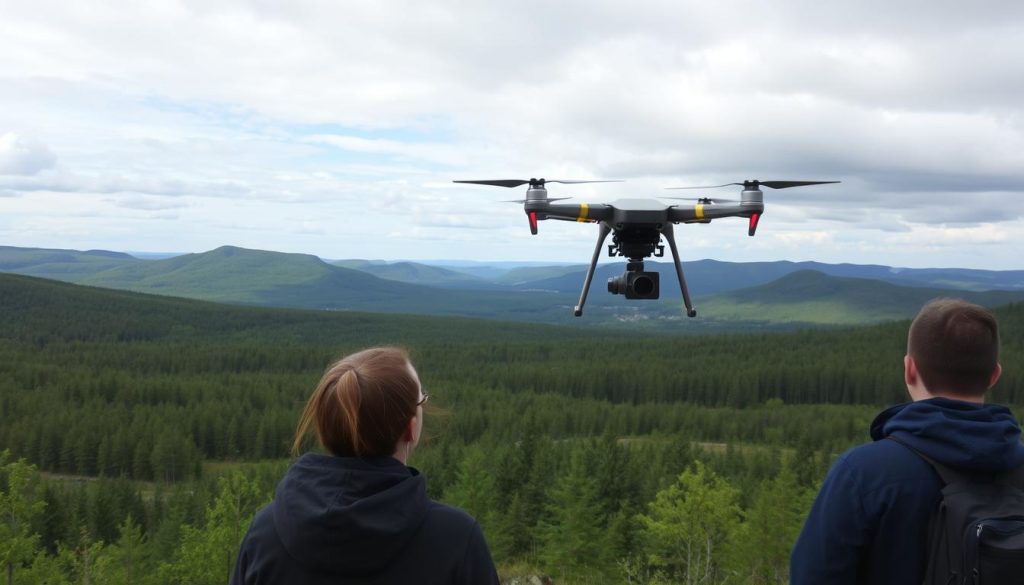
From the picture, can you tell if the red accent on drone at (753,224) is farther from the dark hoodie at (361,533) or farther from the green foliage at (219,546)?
the green foliage at (219,546)

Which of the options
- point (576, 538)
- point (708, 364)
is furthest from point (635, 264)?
point (708, 364)

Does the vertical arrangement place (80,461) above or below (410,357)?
below


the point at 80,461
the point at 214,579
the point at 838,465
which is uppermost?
the point at 838,465

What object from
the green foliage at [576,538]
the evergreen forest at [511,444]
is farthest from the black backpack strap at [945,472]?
the green foliage at [576,538]

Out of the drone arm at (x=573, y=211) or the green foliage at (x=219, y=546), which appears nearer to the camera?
the drone arm at (x=573, y=211)

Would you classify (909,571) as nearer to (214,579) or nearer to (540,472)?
(214,579)

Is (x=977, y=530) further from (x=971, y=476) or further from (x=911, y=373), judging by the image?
(x=911, y=373)

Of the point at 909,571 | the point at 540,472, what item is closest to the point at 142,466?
the point at 540,472
